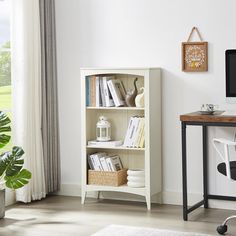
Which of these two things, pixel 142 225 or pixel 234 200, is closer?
pixel 142 225

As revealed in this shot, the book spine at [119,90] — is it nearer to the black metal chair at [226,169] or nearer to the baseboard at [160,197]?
the baseboard at [160,197]

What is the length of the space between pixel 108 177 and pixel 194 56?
129 cm

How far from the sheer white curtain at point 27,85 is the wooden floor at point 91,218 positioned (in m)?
0.31

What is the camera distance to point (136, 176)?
17.2 feet

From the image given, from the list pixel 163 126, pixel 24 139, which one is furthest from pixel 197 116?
pixel 24 139

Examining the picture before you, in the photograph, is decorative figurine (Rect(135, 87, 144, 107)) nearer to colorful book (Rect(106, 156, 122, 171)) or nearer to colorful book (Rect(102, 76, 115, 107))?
colorful book (Rect(102, 76, 115, 107))

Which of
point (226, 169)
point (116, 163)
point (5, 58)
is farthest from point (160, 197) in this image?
point (5, 58)

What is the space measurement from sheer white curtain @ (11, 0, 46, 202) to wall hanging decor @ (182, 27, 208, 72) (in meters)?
1.29

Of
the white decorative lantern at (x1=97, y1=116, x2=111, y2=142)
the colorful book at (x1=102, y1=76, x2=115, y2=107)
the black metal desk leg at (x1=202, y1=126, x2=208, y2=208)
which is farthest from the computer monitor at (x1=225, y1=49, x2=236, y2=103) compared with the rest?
the white decorative lantern at (x1=97, y1=116, x2=111, y2=142)

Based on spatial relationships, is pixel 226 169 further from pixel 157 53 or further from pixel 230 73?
pixel 157 53

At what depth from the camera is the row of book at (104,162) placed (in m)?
5.38

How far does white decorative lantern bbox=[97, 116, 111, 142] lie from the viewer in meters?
5.41

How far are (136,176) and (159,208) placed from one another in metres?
0.34

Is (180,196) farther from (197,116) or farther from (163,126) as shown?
(197,116)
